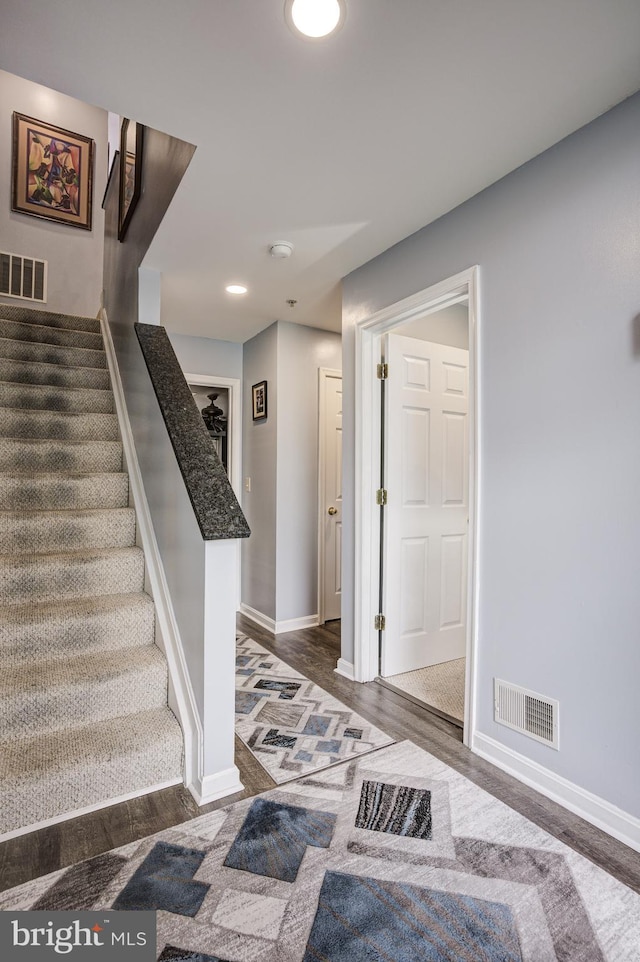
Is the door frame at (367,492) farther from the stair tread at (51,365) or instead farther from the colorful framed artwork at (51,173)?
the colorful framed artwork at (51,173)

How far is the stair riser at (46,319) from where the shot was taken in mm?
3752

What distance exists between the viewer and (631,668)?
1539 millimetres

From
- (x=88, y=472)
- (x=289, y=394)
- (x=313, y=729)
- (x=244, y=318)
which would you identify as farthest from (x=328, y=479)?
(x=313, y=729)

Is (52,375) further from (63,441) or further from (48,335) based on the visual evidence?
(63,441)

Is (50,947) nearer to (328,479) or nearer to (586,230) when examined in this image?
(586,230)

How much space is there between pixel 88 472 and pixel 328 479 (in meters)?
1.83

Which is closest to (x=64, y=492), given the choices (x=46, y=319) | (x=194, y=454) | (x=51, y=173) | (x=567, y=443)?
(x=194, y=454)

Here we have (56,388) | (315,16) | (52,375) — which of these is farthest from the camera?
(52,375)

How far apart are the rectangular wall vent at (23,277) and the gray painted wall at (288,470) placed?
7.23ft

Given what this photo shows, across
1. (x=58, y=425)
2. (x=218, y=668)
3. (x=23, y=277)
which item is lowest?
(x=218, y=668)

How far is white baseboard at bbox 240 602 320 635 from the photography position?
3.75 m

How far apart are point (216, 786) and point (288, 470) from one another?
239cm

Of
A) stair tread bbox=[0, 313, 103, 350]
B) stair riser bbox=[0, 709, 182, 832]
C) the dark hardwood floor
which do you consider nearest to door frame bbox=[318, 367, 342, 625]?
the dark hardwood floor

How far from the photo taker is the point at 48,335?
142 inches
